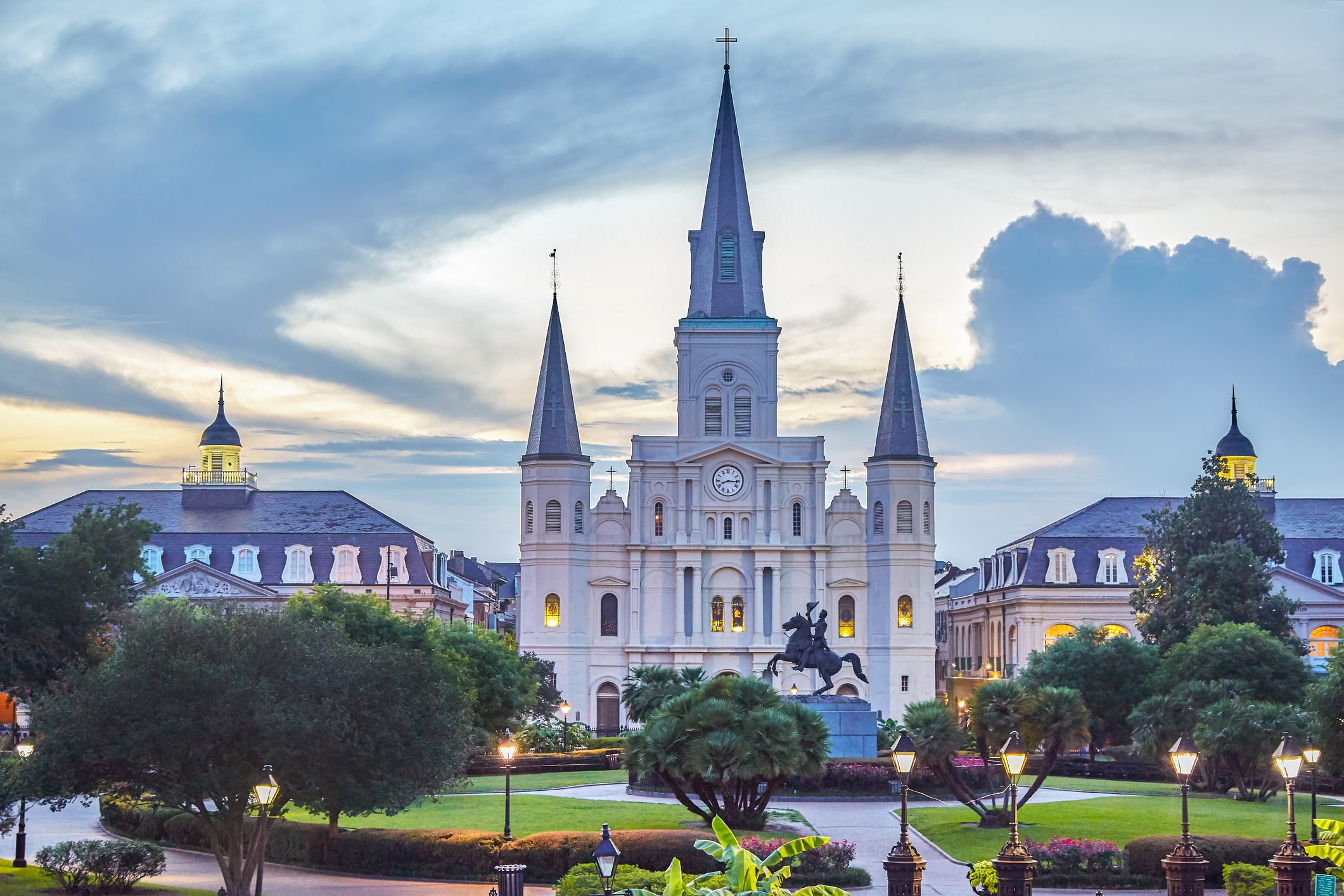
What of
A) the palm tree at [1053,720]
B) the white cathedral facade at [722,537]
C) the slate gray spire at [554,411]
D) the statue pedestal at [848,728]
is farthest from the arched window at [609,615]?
the palm tree at [1053,720]

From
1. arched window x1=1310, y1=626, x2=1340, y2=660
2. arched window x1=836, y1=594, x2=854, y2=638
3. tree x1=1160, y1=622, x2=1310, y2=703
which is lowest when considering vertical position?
tree x1=1160, y1=622, x2=1310, y2=703

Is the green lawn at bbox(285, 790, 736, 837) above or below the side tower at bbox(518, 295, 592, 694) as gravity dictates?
below

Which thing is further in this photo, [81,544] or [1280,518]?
[1280,518]

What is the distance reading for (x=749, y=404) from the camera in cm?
10050

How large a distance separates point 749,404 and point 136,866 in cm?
7041

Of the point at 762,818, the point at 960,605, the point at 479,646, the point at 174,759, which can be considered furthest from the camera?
the point at 960,605

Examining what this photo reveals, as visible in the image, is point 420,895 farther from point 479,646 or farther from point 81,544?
point 479,646

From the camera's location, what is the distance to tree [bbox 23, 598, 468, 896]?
102ft

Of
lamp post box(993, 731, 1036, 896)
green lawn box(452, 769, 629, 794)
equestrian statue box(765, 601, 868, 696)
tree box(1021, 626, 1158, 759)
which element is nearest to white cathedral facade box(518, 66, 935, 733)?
tree box(1021, 626, 1158, 759)

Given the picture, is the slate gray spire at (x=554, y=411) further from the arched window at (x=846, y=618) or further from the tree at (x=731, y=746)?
the tree at (x=731, y=746)

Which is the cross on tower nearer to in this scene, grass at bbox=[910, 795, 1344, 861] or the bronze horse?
the bronze horse

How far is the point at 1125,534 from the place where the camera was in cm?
10662

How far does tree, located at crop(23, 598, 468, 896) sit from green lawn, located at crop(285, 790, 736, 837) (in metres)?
5.65

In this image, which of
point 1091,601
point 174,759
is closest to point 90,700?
point 174,759
